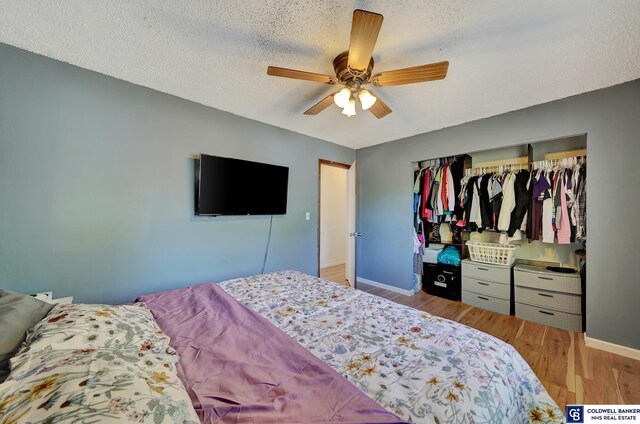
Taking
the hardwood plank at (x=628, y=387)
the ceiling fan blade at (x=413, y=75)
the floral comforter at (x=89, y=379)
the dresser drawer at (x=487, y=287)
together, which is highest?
the ceiling fan blade at (x=413, y=75)

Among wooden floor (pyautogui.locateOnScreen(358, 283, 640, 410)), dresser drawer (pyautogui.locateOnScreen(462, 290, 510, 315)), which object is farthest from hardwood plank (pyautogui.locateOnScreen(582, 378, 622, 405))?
dresser drawer (pyautogui.locateOnScreen(462, 290, 510, 315))

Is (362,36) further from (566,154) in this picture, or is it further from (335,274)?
(335,274)

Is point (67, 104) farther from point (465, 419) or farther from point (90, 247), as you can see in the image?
point (465, 419)

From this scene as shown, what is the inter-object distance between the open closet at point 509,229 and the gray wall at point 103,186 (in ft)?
8.46

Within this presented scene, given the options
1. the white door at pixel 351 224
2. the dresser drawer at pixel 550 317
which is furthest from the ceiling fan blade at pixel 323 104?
the dresser drawer at pixel 550 317

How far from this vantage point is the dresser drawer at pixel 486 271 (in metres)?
2.72

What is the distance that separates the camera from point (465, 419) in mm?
742

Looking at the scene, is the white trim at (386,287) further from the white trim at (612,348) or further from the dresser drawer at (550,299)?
the white trim at (612,348)

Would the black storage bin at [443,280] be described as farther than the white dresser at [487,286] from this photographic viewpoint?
Yes

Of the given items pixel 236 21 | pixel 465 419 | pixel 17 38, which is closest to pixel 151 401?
pixel 465 419

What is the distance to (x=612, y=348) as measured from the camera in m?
1.98

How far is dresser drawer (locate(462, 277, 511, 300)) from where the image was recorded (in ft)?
8.91

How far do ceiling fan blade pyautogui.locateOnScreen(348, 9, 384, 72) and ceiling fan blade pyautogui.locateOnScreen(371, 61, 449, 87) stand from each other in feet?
0.46

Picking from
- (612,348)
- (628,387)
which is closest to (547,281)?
(612,348)
